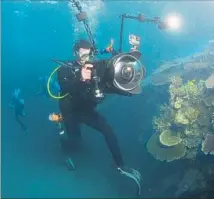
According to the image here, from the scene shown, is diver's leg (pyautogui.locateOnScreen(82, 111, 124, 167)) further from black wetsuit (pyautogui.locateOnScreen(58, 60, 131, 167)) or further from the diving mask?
the diving mask

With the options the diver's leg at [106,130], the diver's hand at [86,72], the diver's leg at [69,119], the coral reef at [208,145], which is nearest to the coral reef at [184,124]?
the coral reef at [208,145]

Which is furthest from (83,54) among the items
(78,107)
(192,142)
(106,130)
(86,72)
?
(192,142)

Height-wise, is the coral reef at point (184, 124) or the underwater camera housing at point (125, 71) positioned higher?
the underwater camera housing at point (125, 71)

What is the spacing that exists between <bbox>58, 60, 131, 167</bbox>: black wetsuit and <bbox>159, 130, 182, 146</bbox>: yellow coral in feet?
4.98

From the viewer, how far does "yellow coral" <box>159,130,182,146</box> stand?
22.9ft

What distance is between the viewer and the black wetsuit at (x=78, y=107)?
17.2 ft

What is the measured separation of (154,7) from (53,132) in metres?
18.2

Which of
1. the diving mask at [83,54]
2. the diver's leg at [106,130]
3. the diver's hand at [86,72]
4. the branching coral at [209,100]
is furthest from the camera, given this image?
the branching coral at [209,100]

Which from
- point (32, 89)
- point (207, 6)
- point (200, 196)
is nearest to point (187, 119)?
point (200, 196)

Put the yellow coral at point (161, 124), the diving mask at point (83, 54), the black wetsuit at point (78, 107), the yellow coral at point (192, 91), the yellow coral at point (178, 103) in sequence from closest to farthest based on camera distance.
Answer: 1. the diving mask at point (83, 54)
2. the black wetsuit at point (78, 107)
3. the yellow coral at point (178, 103)
4. the yellow coral at point (192, 91)
5. the yellow coral at point (161, 124)

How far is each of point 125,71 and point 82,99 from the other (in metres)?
1.92

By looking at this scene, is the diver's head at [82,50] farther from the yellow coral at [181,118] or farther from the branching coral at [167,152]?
the branching coral at [167,152]

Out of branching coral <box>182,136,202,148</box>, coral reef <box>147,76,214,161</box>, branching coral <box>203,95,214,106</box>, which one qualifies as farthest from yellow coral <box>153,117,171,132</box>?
branching coral <box>203,95,214,106</box>

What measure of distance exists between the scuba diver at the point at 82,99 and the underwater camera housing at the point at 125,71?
17cm
